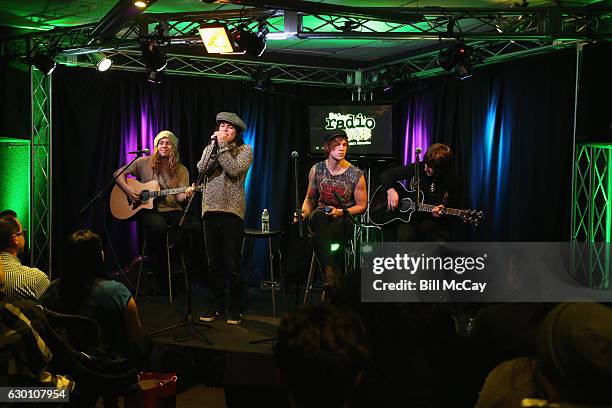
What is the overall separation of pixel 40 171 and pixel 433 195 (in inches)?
181

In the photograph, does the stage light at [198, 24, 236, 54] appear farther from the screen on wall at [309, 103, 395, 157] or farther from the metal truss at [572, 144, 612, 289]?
the metal truss at [572, 144, 612, 289]

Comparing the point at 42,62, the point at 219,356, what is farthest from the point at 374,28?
the point at 219,356

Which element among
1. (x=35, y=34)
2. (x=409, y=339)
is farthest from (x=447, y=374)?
(x=35, y=34)

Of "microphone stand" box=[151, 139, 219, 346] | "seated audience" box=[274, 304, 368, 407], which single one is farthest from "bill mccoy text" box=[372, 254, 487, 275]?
"seated audience" box=[274, 304, 368, 407]

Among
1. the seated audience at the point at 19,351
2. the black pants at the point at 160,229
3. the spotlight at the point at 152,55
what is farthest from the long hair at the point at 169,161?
the seated audience at the point at 19,351

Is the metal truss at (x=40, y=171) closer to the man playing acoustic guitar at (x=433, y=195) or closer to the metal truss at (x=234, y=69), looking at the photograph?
the metal truss at (x=234, y=69)

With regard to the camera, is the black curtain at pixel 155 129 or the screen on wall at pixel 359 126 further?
the screen on wall at pixel 359 126

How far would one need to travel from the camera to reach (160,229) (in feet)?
23.0

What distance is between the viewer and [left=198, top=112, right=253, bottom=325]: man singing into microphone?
19.7 ft

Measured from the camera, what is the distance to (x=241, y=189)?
6145 mm

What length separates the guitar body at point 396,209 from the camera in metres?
6.69

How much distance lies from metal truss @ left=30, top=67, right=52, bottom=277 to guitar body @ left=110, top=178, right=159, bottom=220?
0.92m

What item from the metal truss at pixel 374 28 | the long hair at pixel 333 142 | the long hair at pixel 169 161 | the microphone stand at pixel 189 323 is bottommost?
the microphone stand at pixel 189 323

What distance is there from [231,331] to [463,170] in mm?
3768
